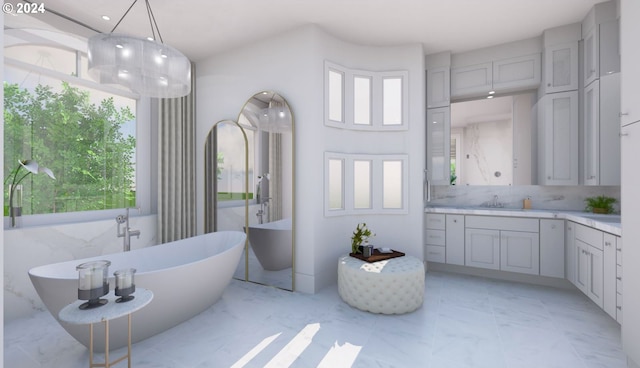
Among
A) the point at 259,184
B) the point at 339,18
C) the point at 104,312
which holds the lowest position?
the point at 104,312

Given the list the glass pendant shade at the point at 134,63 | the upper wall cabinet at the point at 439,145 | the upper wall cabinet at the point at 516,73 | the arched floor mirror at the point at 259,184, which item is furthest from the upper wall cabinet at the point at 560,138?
the glass pendant shade at the point at 134,63

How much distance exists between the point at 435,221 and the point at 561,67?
7.30ft

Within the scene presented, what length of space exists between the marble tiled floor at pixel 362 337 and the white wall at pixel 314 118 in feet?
2.14

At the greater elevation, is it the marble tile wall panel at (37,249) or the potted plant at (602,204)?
the potted plant at (602,204)

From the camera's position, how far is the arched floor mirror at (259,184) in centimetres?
338

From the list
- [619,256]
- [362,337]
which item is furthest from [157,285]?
[619,256]

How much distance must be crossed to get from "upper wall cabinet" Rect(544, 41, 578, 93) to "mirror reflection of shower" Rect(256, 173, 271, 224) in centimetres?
341

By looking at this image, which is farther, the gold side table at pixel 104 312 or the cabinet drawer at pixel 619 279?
the cabinet drawer at pixel 619 279

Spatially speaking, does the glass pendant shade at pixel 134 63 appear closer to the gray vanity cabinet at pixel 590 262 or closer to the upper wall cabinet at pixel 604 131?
the gray vanity cabinet at pixel 590 262

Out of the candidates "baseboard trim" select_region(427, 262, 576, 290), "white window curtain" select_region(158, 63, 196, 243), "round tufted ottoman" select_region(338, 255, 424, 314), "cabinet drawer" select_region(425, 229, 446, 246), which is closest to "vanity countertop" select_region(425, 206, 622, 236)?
"cabinet drawer" select_region(425, 229, 446, 246)

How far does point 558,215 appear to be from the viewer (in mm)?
3205

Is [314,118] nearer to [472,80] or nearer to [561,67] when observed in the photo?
[472,80]

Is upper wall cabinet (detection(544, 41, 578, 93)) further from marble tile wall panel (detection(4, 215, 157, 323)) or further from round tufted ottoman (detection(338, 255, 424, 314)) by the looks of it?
marble tile wall panel (detection(4, 215, 157, 323))

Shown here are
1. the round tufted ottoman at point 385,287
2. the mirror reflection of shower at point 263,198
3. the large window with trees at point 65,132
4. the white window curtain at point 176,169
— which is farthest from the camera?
the white window curtain at point 176,169
